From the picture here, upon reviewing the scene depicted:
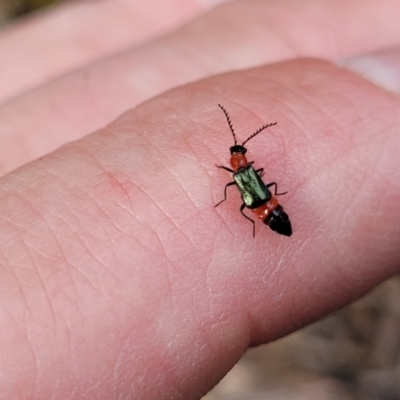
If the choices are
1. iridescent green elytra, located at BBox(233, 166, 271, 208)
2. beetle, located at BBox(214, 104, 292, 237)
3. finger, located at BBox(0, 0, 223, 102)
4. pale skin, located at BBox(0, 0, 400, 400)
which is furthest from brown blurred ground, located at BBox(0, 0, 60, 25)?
iridescent green elytra, located at BBox(233, 166, 271, 208)

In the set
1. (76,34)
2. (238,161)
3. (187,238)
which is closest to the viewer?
(187,238)

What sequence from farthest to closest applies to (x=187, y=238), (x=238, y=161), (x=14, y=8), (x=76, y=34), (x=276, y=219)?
1. (x=14, y=8)
2. (x=76, y=34)
3. (x=238, y=161)
4. (x=276, y=219)
5. (x=187, y=238)

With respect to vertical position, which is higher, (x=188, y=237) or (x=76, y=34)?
(x=76, y=34)

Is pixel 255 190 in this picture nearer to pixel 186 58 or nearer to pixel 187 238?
pixel 187 238

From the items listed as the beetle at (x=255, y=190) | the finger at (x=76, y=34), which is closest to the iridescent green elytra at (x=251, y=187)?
the beetle at (x=255, y=190)

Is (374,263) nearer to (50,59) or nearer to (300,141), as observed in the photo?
(300,141)

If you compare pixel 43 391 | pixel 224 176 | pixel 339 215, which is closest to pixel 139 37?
pixel 224 176

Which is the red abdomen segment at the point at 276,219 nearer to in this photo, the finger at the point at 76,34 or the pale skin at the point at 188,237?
the pale skin at the point at 188,237

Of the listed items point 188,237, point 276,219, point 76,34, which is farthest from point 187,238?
point 76,34
